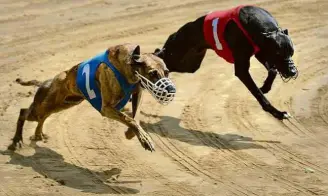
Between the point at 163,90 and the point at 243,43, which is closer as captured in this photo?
the point at 163,90

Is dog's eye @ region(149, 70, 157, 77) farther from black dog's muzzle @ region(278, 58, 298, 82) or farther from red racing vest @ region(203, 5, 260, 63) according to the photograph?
red racing vest @ region(203, 5, 260, 63)

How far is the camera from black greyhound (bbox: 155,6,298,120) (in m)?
8.22

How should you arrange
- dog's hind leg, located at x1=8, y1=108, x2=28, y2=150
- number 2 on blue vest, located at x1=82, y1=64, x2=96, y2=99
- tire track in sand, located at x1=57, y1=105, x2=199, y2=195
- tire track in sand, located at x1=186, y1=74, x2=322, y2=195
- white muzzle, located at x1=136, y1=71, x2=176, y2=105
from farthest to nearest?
dog's hind leg, located at x1=8, y1=108, x2=28, y2=150 < number 2 on blue vest, located at x1=82, y1=64, x2=96, y2=99 < tire track in sand, located at x1=186, y1=74, x2=322, y2=195 < tire track in sand, located at x1=57, y1=105, x2=199, y2=195 < white muzzle, located at x1=136, y1=71, x2=176, y2=105

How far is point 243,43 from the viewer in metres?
8.57

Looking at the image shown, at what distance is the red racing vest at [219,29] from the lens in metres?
8.72

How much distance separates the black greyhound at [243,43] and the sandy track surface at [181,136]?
54 centimetres

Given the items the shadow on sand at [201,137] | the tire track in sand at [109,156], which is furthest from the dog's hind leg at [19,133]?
the shadow on sand at [201,137]

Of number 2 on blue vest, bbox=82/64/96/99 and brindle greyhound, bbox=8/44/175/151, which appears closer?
brindle greyhound, bbox=8/44/175/151

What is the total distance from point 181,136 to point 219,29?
139cm

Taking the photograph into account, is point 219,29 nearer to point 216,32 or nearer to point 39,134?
point 216,32

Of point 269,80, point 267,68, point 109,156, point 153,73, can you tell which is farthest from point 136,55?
point 269,80

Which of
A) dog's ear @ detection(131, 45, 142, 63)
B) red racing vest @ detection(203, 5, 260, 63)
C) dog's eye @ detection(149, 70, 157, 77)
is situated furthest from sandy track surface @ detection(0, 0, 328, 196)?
dog's ear @ detection(131, 45, 142, 63)

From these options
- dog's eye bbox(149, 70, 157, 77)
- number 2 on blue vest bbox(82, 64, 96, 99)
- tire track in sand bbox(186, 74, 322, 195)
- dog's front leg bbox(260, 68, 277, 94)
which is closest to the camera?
dog's eye bbox(149, 70, 157, 77)

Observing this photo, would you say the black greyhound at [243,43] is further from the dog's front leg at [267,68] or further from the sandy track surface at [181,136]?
the sandy track surface at [181,136]
